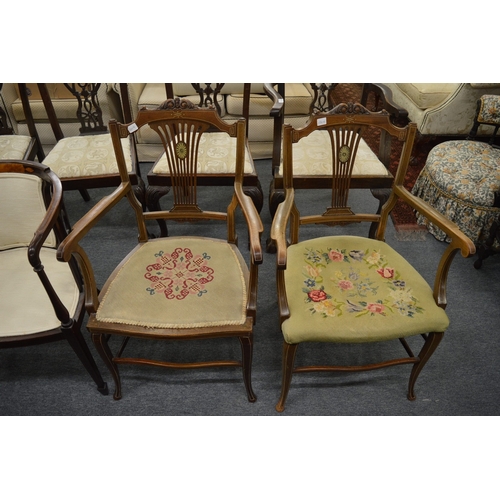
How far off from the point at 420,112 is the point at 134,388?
292cm

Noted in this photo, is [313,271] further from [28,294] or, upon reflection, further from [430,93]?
[430,93]

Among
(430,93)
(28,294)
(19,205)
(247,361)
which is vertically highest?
(430,93)

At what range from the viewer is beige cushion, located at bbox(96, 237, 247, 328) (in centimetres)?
122

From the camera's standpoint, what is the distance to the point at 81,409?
57.6 inches

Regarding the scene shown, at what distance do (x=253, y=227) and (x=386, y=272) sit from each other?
22.1 inches

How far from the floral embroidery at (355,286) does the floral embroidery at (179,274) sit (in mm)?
374

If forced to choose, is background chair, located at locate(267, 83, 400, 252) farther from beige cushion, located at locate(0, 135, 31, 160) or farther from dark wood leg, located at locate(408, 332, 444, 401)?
beige cushion, located at locate(0, 135, 31, 160)

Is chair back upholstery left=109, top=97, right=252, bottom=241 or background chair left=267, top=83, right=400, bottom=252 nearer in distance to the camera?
chair back upholstery left=109, top=97, right=252, bottom=241

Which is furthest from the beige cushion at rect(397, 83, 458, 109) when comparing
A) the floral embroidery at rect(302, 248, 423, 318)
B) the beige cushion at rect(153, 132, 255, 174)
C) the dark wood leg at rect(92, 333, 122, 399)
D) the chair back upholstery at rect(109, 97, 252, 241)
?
the dark wood leg at rect(92, 333, 122, 399)

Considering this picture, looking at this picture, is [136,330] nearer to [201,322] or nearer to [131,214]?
[201,322]

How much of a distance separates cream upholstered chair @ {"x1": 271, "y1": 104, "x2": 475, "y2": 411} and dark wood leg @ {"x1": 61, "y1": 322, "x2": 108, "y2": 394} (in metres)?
0.71

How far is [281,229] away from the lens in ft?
3.88

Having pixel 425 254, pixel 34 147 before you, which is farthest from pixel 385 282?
pixel 34 147

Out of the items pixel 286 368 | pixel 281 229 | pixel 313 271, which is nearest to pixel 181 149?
pixel 281 229
